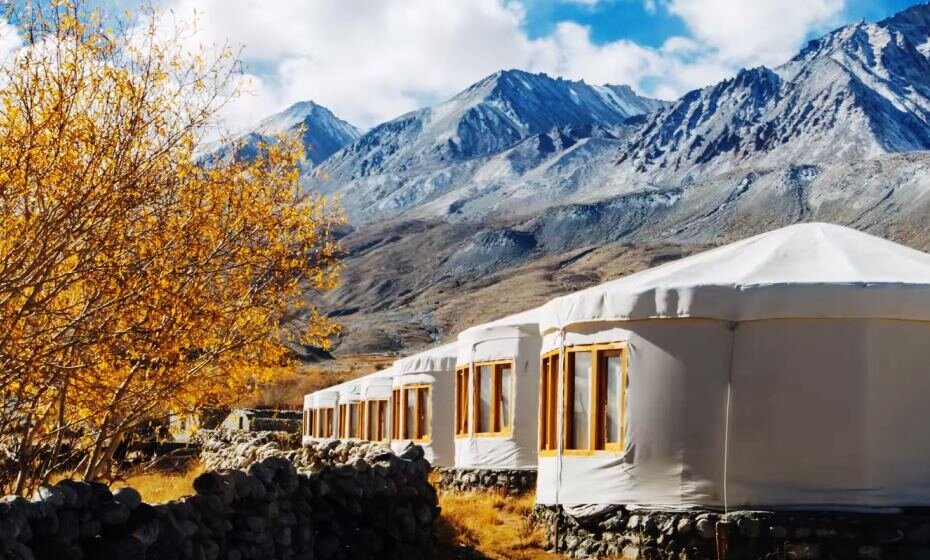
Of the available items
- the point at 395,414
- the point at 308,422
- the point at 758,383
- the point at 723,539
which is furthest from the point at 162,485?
the point at 308,422

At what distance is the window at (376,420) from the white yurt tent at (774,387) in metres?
13.3

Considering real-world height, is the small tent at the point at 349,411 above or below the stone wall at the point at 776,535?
above

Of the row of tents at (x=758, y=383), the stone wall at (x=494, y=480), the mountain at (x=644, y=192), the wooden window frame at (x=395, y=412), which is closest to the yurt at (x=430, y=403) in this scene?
the wooden window frame at (x=395, y=412)

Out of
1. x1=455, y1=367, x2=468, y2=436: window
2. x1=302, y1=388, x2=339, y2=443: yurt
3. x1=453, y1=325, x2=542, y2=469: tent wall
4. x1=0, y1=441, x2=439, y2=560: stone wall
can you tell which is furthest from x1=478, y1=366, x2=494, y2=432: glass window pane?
x1=302, y1=388, x2=339, y2=443: yurt

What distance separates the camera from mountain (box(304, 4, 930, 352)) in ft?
343

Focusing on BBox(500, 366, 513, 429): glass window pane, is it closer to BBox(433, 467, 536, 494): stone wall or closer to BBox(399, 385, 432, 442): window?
BBox(433, 467, 536, 494): stone wall

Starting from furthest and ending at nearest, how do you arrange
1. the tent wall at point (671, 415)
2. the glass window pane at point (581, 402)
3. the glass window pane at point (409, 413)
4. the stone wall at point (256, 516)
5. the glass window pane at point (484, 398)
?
the glass window pane at point (409, 413)
the glass window pane at point (484, 398)
the glass window pane at point (581, 402)
the tent wall at point (671, 415)
the stone wall at point (256, 516)

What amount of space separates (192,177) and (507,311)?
84168 mm

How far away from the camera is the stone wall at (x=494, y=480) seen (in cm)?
1482

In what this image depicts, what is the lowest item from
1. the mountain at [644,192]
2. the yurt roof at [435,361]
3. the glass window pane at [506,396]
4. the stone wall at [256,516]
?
the stone wall at [256,516]

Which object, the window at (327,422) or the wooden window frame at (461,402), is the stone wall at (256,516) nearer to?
the wooden window frame at (461,402)

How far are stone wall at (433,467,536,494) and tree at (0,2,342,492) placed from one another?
4748mm

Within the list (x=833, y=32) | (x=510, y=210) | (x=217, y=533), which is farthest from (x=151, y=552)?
(x=833, y=32)

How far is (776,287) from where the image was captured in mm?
8922
